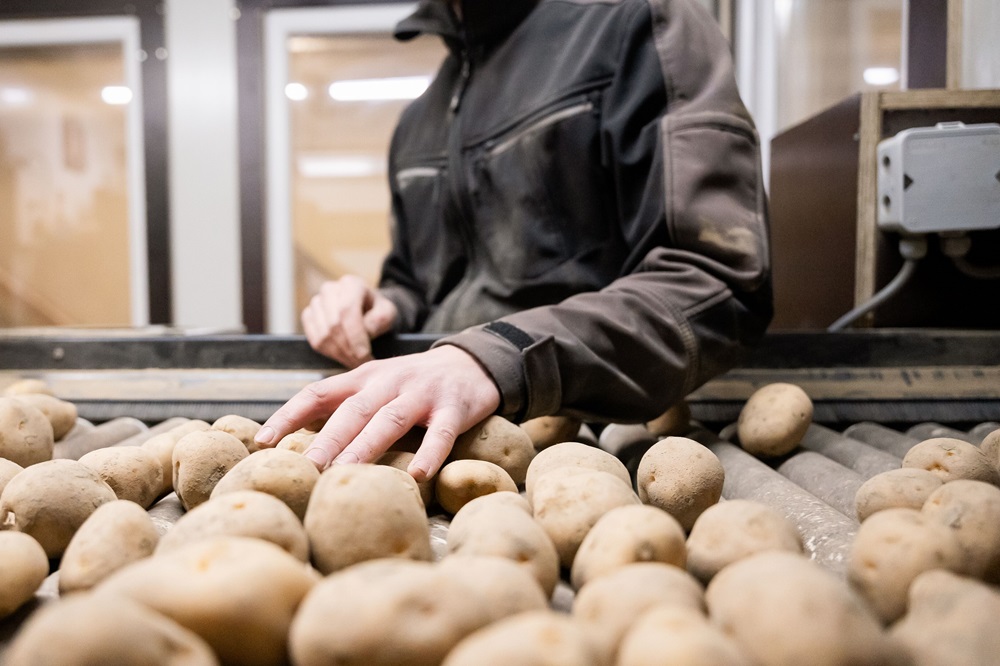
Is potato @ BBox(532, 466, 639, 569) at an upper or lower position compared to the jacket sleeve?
lower

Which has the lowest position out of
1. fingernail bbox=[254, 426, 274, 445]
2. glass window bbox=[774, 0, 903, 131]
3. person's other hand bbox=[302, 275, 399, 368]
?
fingernail bbox=[254, 426, 274, 445]

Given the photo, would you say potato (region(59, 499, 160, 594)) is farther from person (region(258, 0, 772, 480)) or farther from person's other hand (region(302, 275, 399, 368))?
person's other hand (region(302, 275, 399, 368))

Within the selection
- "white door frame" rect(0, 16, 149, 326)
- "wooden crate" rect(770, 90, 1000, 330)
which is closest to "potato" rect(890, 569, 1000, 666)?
"wooden crate" rect(770, 90, 1000, 330)

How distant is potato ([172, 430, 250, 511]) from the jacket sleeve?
0.31 metres

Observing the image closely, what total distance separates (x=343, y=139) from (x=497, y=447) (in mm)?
2712

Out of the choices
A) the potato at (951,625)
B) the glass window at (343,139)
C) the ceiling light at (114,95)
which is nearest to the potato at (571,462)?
the potato at (951,625)

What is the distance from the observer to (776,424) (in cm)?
101

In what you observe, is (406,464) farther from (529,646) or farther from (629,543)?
(529,646)

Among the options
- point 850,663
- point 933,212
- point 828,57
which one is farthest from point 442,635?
point 828,57

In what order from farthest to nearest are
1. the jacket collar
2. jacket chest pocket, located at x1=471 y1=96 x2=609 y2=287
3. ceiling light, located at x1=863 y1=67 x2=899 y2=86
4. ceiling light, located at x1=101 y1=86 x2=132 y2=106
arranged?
ceiling light, located at x1=101 y1=86 x2=132 y2=106
ceiling light, located at x1=863 y1=67 x2=899 y2=86
the jacket collar
jacket chest pocket, located at x1=471 y1=96 x2=609 y2=287

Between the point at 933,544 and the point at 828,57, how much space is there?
242 centimetres

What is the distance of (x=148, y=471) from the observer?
0.81 m

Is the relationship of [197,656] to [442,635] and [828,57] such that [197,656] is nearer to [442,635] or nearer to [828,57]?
[442,635]

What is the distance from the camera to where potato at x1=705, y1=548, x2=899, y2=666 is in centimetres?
39
